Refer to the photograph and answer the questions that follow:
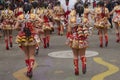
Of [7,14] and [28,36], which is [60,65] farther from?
[7,14]

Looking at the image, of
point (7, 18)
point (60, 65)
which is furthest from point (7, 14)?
point (60, 65)

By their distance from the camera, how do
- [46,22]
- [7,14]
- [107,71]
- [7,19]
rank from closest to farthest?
[107,71]
[7,14]
[7,19]
[46,22]

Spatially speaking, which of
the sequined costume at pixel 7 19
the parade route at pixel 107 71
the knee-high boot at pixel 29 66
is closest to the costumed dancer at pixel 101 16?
the parade route at pixel 107 71

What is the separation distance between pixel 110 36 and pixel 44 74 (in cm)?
1037

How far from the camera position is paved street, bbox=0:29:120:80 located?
12328 millimetres

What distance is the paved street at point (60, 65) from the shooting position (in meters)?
12.3

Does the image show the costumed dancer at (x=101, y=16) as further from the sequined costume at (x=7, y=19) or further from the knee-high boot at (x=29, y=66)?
the knee-high boot at (x=29, y=66)

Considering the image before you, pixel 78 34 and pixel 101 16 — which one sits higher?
Result: pixel 101 16

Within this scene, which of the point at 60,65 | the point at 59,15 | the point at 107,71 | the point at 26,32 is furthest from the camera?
the point at 59,15

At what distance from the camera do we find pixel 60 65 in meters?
14.2

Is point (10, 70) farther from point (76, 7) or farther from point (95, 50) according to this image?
point (95, 50)

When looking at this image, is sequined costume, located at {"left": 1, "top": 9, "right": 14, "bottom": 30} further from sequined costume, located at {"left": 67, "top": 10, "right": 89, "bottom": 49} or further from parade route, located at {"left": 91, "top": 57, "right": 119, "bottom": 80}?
sequined costume, located at {"left": 67, "top": 10, "right": 89, "bottom": 49}

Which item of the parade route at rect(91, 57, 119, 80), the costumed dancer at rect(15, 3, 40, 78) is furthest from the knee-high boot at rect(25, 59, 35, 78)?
the parade route at rect(91, 57, 119, 80)

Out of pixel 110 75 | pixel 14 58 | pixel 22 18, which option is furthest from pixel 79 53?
pixel 14 58
